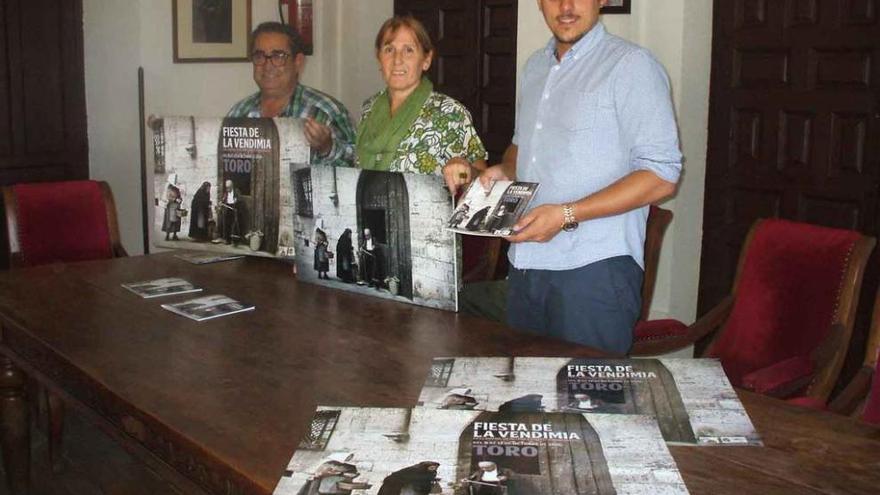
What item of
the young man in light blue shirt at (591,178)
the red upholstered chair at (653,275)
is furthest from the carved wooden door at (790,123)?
the young man in light blue shirt at (591,178)

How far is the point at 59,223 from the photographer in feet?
12.0

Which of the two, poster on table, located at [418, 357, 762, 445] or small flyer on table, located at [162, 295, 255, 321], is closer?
poster on table, located at [418, 357, 762, 445]

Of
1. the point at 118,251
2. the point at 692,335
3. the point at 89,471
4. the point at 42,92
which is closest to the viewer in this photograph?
the point at 692,335

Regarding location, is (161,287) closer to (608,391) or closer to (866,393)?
(608,391)

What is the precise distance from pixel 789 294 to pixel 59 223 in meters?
2.66

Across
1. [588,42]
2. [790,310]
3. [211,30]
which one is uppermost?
[211,30]

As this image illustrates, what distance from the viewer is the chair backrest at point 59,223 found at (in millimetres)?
3533

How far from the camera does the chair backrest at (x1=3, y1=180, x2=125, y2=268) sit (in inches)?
139

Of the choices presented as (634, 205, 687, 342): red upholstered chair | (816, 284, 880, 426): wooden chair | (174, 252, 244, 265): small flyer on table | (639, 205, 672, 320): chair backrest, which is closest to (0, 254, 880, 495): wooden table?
(174, 252, 244, 265): small flyer on table

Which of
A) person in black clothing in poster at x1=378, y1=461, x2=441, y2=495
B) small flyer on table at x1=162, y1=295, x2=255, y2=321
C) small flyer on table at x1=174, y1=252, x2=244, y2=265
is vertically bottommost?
person in black clothing in poster at x1=378, y1=461, x2=441, y2=495

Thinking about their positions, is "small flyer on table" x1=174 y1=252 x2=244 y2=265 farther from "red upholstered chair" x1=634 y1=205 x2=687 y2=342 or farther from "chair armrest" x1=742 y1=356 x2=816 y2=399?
"chair armrest" x1=742 y1=356 x2=816 y2=399

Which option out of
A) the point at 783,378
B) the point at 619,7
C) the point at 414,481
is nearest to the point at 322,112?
the point at 619,7

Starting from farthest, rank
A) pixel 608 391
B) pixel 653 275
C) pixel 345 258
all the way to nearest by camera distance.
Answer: pixel 653 275, pixel 345 258, pixel 608 391

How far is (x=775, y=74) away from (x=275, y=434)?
3014mm
